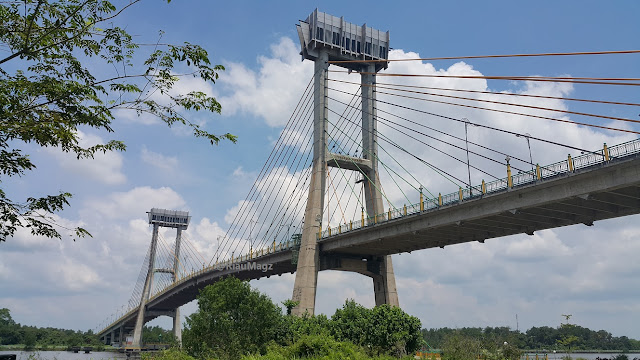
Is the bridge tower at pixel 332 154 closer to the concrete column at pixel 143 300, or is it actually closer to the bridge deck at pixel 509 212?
the bridge deck at pixel 509 212

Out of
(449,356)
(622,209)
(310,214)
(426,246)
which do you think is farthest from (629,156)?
(310,214)

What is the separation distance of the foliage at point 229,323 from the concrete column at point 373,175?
83.8 ft

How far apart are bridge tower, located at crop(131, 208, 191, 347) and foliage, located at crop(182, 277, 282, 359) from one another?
325 ft

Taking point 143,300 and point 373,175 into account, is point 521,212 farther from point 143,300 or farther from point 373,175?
point 143,300

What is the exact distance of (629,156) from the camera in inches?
1203

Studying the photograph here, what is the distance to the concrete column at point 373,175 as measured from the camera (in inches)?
2391

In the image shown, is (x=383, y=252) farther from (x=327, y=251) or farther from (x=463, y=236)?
(x=463, y=236)

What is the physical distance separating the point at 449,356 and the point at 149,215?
383 feet

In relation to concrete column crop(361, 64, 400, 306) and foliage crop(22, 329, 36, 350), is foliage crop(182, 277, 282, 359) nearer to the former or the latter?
concrete column crop(361, 64, 400, 306)

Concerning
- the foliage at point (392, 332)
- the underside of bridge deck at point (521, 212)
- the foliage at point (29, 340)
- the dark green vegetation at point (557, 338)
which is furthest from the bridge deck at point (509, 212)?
the foliage at point (29, 340)

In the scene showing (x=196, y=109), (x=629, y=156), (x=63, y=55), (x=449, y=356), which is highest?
(x=629, y=156)

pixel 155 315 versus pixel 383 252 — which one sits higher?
pixel 383 252

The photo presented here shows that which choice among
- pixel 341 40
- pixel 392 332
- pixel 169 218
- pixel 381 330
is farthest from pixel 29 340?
pixel 392 332

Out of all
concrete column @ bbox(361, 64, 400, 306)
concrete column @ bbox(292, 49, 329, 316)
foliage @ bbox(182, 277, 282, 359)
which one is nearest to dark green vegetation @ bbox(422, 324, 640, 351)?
concrete column @ bbox(361, 64, 400, 306)
